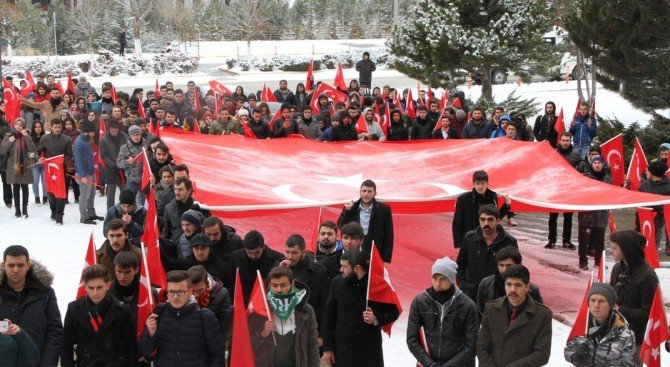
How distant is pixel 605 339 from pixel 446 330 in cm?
101

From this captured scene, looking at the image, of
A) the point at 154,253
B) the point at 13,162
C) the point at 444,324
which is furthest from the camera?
the point at 13,162

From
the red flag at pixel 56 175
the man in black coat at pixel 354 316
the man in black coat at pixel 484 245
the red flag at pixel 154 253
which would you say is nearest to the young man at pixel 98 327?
the red flag at pixel 154 253

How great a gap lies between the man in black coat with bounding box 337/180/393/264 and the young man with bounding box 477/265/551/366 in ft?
9.57

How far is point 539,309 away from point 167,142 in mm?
7917

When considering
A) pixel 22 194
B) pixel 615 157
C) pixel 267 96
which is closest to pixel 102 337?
pixel 615 157

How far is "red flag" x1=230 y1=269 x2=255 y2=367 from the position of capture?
19.8ft

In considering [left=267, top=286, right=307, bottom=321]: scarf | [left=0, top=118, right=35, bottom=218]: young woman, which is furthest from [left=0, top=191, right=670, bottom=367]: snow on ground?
[left=267, top=286, right=307, bottom=321]: scarf

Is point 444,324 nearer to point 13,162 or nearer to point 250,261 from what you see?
point 250,261

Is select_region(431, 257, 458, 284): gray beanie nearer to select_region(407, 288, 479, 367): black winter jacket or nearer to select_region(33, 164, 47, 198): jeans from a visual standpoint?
select_region(407, 288, 479, 367): black winter jacket

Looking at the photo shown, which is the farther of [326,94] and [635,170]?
[326,94]

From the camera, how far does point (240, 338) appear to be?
19.9 ft

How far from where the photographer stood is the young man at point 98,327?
231 inches

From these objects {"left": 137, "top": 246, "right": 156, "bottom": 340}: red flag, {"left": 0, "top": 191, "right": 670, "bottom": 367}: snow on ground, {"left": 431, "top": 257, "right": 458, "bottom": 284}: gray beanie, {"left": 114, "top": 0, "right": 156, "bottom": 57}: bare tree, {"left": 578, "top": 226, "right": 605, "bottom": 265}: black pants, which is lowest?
{"left": 0, "top": 191, "right": 670, "bottom": 367}: snow on ground

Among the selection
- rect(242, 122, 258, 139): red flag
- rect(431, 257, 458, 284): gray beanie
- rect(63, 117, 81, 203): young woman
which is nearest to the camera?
rect(431, 257, 458, 284): gray beanie
